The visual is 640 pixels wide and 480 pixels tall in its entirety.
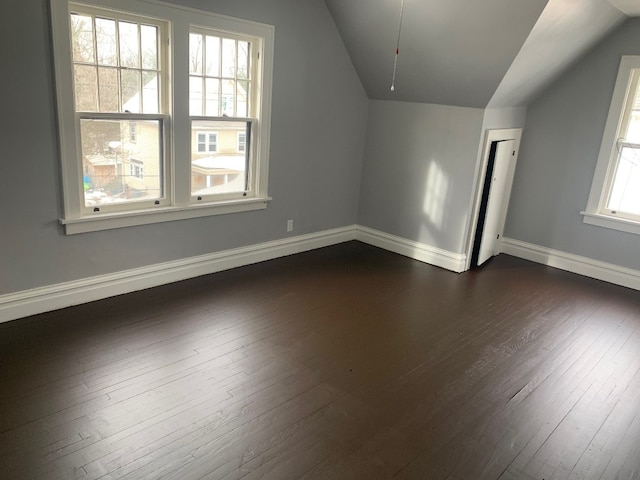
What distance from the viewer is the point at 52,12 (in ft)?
9.47

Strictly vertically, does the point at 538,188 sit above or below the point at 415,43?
below

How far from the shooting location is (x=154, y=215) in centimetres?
372

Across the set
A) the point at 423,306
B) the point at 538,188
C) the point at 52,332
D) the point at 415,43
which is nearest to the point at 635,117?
the point at 538,188

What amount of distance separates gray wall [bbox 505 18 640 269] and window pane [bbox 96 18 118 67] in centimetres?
392

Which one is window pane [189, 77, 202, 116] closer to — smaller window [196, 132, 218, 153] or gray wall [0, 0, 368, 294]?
smaller window [196, 132, 218, 153]

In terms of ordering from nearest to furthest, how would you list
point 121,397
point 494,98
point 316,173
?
point 121,397
point 494,98
point 316,173

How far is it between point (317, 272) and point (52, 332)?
220 centimetres

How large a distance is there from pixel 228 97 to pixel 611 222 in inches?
146

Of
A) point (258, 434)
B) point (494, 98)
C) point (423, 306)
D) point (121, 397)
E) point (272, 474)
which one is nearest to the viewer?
point (272, 474)

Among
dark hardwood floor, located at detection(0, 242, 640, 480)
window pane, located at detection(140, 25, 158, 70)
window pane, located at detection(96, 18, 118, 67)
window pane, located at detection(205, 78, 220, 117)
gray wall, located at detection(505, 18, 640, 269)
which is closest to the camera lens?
dark hardwood floor, located at detection(0, 242, 640, 480)

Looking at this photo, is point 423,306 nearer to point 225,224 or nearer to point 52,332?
point 225,224

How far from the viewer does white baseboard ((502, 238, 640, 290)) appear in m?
4.61

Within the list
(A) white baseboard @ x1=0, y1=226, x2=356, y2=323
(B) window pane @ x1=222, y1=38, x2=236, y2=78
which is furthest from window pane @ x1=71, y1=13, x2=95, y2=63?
(A) white baseboard @ x1=0, y1=226, x2=356, y2=323

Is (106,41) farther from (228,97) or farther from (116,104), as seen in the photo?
(228,97)
